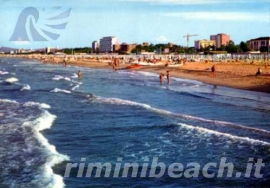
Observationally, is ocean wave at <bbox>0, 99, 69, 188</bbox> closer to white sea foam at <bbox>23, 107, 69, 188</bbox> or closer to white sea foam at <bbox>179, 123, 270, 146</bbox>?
white sea foam at <bbox>23, 107, 69, 188</bbox>

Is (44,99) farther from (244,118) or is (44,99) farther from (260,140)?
(260,140)

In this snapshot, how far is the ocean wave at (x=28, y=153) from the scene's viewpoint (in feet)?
34.5

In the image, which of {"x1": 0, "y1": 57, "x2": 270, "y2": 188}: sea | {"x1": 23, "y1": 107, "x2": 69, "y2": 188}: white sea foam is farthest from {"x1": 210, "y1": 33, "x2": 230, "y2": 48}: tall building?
{"x1": 23, "y1": 107, "x2": 69, "y2": 188}: white sea foam

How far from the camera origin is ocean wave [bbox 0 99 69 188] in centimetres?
1052

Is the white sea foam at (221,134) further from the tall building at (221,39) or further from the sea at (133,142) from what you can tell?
the tall building at (221,39)

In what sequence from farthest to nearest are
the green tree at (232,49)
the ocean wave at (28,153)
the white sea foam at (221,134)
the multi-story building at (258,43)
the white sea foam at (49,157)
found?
the multi-story building at (258,43) < the green tree at (232,49) < the white sea foam at (221,134) < the ocean wave at (28,153) < the white sea foam at (49,157)

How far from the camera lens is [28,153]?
13.1 m

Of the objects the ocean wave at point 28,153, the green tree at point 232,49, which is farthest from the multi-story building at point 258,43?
the ocean wave at point 28,153

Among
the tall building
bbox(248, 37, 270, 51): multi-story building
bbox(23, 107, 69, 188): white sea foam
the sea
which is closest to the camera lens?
bbox(23, 107, 69, 188): white sea foam

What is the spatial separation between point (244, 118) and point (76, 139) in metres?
8.71

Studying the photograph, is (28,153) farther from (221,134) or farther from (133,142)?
(221,134)

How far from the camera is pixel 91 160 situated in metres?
12.5

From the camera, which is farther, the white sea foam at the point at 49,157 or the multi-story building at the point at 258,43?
the multi-story building at the point at 258,43

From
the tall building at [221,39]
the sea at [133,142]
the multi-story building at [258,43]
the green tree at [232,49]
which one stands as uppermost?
the tall building at [221,39]
